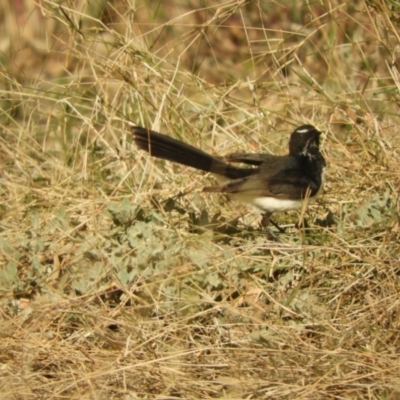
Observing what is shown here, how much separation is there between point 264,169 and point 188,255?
2.57 ft

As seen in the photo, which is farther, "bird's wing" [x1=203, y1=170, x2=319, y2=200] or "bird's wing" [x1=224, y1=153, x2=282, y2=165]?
"bird's wing" [x1=224, y1=153, x2=282, y2=165]

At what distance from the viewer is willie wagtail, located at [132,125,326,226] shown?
14.6ft

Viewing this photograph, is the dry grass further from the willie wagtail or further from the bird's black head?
the bird's black head

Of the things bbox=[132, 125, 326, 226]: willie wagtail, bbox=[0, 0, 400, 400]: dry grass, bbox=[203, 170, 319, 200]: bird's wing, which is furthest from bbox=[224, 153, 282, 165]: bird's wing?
bbox=[0, 0, 400, 400]: dry grass

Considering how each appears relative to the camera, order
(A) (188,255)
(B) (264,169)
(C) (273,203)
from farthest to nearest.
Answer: (B) (264,169) < (C) (273,203) < (A) (188,255)

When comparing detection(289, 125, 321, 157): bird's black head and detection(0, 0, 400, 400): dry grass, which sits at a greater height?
detection(289, 125, 321, 157): bird's black head

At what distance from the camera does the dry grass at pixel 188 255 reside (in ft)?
11.4

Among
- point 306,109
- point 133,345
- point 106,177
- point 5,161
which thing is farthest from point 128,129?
point 133,345

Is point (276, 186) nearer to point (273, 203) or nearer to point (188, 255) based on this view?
point (273, 203)

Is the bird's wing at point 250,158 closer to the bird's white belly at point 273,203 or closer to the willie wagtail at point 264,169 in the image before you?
the willie wagtail at point 264,169

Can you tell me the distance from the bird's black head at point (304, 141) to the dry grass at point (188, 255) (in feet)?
0.87

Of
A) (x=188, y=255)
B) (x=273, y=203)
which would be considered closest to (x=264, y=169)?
(x=273, y=203)

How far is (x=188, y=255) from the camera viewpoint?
4055mm

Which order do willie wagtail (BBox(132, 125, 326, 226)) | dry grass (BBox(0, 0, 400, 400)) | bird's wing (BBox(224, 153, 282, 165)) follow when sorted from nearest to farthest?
1. dry grass (BBox(0, 0, 400, 400))
2. willie wagtail (BBox(132, 125, 326, 226))
3. bird's wing (BBox(224, 153, 282, 165))
